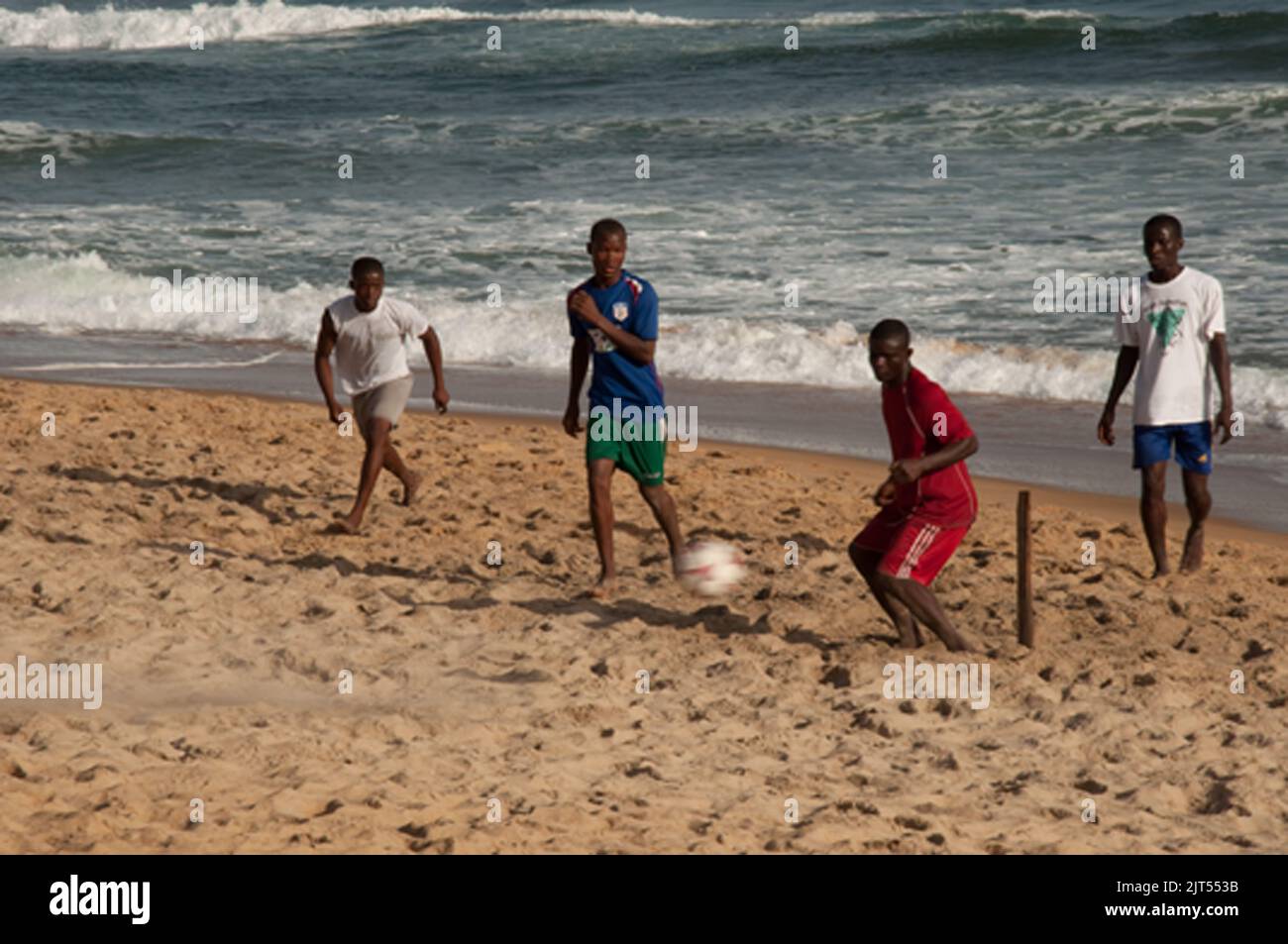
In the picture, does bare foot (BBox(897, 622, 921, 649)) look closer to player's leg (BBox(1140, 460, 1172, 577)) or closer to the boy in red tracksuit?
the boy in red tracksuit

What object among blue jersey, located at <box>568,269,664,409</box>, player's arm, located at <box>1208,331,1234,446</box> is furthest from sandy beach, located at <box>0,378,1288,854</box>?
blue jersey, located at <box>568,269,664,409</box>

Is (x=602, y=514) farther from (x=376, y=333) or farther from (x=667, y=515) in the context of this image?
(x=376, y=333)

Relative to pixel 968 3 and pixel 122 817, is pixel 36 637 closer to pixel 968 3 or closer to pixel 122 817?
pixel 122 817

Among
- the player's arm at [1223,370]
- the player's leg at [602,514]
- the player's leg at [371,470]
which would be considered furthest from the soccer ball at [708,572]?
the player's arm at [1223,370]

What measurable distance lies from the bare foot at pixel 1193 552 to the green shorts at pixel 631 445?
2.47 metres

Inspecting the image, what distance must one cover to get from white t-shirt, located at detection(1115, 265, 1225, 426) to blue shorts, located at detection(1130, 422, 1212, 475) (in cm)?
5

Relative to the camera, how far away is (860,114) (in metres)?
24.0

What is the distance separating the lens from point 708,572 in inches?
303

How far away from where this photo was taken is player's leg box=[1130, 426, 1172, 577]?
7.71 meters

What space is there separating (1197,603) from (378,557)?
145 inches

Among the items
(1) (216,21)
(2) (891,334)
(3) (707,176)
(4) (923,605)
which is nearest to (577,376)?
(2) (891,334)

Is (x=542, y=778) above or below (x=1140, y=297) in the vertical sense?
below

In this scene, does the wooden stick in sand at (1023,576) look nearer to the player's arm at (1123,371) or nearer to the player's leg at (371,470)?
the player's arm at (1123,371)
